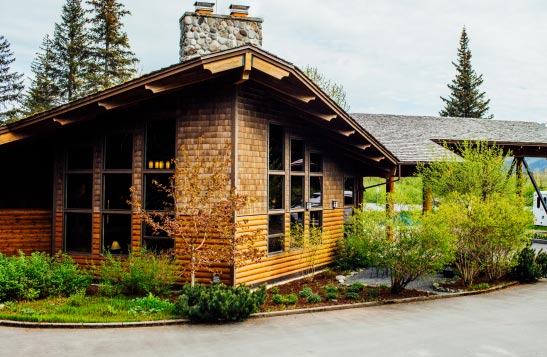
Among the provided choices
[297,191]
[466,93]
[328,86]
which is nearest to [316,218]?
[297,191]

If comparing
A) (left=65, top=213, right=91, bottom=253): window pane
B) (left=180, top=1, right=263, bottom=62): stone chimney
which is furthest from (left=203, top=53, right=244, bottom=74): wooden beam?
(left=65, top=213, right=91, bottom=253): window pane

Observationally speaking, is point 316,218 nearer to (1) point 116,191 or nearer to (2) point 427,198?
(2) point 427,198

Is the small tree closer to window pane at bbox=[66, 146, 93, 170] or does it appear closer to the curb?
the curb

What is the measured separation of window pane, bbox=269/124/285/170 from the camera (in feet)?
42.1

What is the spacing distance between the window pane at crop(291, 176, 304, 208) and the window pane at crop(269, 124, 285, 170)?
0.79m

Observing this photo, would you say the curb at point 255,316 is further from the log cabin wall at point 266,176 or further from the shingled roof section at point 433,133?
the shingled roof section at point 433,133

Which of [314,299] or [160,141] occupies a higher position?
[160,141]

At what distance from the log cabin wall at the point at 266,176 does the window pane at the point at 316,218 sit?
10 cm

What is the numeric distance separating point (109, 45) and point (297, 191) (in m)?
30.0

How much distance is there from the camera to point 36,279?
33.8ft

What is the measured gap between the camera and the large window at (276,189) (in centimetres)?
1277

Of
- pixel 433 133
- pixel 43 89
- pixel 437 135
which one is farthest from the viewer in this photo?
pixel 43 89

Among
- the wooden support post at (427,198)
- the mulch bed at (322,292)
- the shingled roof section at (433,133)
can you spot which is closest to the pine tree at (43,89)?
the shingled roof section at (433,133)

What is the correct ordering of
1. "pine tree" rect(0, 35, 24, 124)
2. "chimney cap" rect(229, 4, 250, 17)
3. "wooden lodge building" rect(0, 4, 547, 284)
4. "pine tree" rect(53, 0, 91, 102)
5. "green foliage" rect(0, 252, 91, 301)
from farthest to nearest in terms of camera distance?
"pine tree" rect(0, 35, 24, 124), "pine tree" rect(53, 0, 91, 102), "chimney cap" rect(229, 4, 250, 17), "wooden lodge building" rect(0, 4, 547, 284), "green foliage" rect(0, 252, 91, 301)
